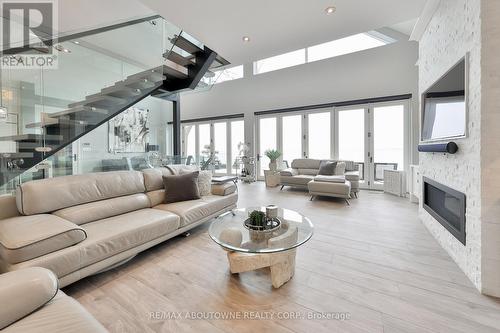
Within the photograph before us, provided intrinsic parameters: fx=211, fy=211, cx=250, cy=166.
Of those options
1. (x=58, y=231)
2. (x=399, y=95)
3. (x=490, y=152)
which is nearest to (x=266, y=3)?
(x=490, y=152)

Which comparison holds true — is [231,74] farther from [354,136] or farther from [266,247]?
[266,247]

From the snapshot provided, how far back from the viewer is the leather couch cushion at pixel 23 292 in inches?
33.3

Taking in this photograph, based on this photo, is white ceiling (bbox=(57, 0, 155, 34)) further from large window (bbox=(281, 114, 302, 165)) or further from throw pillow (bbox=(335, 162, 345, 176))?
throw pillow (bbox=(335, 162, 345, 176))

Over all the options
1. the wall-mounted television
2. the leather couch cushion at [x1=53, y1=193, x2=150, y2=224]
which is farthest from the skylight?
the leather couch cushion at [x1=53, y1=193, x2=150, y2=224]

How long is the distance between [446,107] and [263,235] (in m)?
2.40

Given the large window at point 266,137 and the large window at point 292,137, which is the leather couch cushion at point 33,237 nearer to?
the large window at point 292,137

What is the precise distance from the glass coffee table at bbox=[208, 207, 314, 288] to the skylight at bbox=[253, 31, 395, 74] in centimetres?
561

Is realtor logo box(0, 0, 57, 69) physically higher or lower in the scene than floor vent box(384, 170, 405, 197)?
higher

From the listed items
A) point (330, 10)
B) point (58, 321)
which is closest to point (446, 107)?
point (330, 10)

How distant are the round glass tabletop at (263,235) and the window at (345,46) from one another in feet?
18.9

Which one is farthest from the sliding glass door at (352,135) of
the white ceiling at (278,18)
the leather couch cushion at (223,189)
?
the leather couch cushion at (223,189)

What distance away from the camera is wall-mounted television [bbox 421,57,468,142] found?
1.92 metres

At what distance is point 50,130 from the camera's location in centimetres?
316

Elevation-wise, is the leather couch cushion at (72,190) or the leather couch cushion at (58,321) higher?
the leather couch cushion at (72,190)
